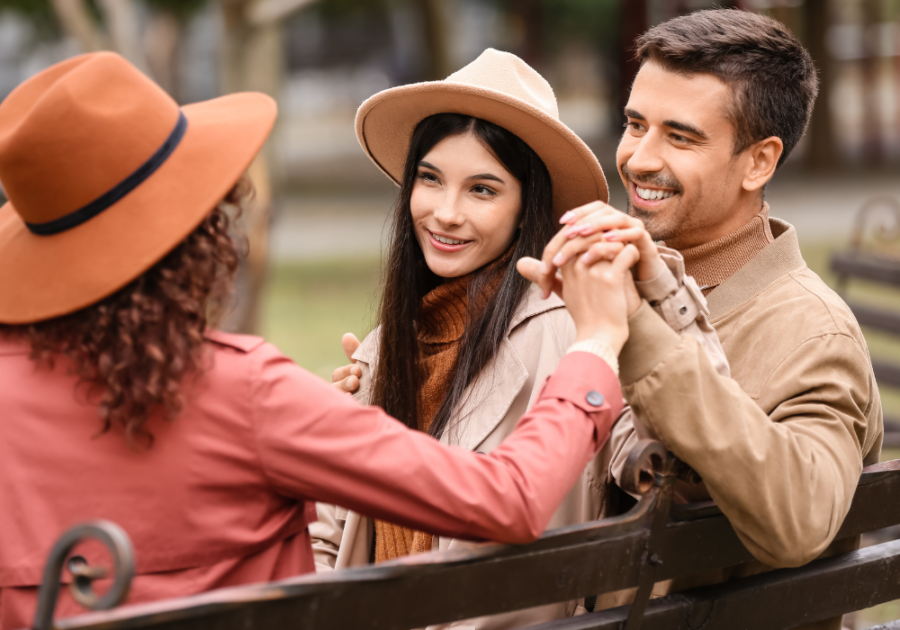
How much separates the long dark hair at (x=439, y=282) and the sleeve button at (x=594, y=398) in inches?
28.9

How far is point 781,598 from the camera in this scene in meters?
2.31

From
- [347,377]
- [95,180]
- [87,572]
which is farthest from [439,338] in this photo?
[87,572]

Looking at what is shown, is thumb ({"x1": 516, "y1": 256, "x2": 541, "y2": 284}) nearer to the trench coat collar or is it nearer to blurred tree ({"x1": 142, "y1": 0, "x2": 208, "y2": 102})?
the trench coat collar

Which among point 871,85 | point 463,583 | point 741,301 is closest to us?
point 463,583

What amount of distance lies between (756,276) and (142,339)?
1506mm

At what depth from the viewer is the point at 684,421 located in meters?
2.00

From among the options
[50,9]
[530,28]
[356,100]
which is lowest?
[356,100]

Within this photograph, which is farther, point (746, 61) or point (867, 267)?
point (867, 267)

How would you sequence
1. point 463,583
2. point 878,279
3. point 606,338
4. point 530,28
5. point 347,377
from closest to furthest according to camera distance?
1. point 463,583
2. point 606,338
3. point 347,377
4. point 878,279
5. point 530,28

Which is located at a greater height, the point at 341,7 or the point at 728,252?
the point at 728,252

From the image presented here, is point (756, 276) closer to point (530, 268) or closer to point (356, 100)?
point (530, 268)

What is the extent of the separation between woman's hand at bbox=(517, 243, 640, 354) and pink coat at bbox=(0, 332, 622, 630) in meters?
0.31

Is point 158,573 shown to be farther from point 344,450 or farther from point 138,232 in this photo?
point 138,232

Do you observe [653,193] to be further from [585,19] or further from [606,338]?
[585,19]
